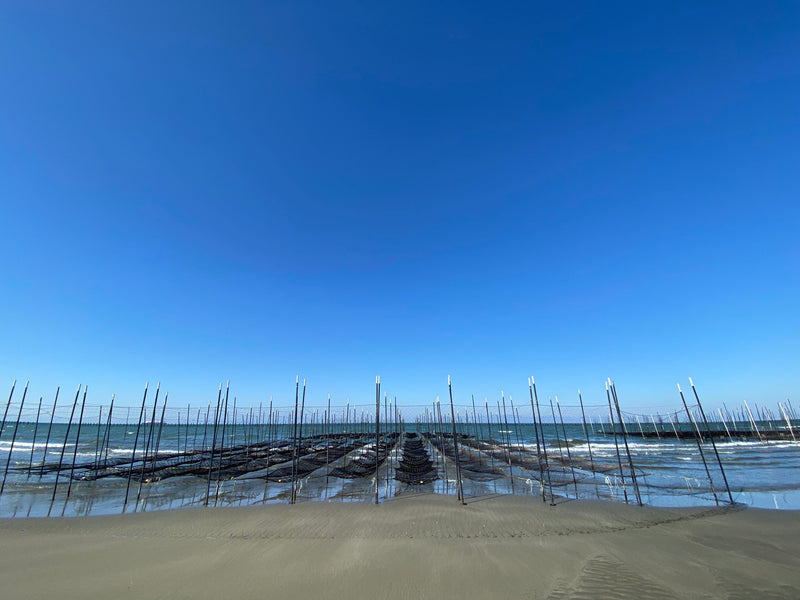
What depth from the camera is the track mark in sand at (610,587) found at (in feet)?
23.2

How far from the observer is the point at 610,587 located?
7.39 m

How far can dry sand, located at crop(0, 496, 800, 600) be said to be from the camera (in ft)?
24.4

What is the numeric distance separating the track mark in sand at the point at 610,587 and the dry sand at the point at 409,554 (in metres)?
0.04

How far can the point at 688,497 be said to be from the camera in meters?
16.8

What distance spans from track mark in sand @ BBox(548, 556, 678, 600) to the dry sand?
4cm

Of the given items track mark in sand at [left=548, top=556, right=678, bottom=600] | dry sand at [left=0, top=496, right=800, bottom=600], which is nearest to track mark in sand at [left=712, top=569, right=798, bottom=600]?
dry sand at [left=0, top=496, right=800, bottom=600]

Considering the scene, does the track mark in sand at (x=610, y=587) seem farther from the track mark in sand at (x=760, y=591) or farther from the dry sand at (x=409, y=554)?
the track mark in sand at (x=760, y=591)

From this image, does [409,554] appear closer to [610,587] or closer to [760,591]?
[610,587]

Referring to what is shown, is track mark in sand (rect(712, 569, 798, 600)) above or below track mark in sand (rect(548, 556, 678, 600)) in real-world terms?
below

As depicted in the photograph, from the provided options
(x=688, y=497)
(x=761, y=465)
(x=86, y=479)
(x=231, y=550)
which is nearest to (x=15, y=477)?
(x=86, y=479)

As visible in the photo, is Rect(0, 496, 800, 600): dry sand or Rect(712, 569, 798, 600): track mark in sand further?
Rect(0, 496, 800, 600): dry sand

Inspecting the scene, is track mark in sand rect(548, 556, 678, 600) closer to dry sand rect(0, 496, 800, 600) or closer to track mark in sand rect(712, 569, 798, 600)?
dry sand rect(0, 496, 800, 600)

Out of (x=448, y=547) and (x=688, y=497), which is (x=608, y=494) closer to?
(x=688, y=497)

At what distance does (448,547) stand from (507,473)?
18.4 m
